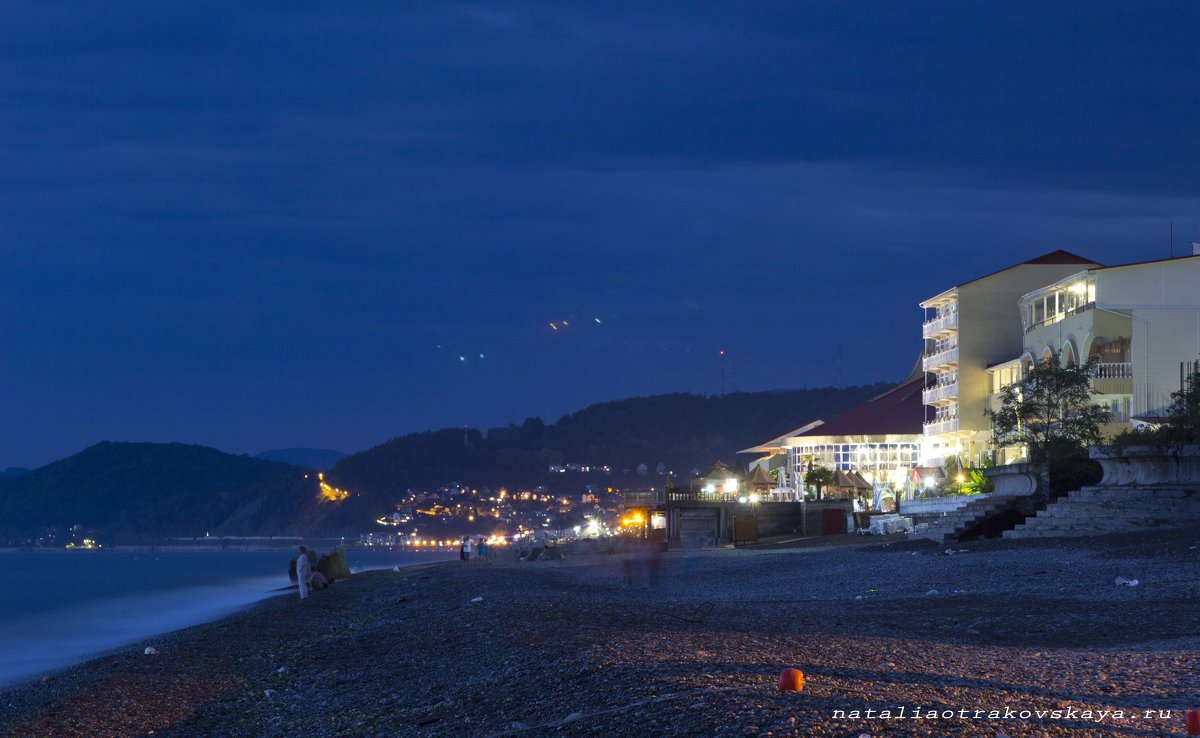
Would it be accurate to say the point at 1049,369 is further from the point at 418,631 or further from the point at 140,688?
the point at 140,688

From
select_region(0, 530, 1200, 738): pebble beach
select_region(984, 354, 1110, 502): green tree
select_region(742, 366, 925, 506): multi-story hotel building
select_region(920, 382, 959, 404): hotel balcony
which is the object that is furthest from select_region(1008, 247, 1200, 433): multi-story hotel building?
select_region(742, 366, 925, 506): multi-story hotel building

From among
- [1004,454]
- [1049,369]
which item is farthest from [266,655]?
[1004,454]

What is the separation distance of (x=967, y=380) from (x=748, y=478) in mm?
18821

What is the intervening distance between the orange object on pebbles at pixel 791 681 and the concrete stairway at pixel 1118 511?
19307 millimetres

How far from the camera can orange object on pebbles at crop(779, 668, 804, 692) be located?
9.38m

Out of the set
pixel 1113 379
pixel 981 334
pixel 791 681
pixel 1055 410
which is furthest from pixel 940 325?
pixel 791 681

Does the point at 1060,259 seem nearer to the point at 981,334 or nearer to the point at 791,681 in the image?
the point at 981,334

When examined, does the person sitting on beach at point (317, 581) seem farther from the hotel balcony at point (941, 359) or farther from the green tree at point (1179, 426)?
the hotel balcony at point (941, 359)

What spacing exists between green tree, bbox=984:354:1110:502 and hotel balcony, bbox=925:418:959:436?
52.9ft

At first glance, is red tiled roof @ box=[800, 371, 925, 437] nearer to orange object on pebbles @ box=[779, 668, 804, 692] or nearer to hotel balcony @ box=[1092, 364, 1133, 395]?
hotel balcony @ box=[1092, 364, 1133, 395]

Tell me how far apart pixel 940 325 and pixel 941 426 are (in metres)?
4.77

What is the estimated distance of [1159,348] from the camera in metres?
41.0

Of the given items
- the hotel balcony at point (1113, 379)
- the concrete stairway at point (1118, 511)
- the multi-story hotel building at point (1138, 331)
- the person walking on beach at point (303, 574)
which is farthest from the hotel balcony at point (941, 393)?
the person walking on beach at point (303, 574)

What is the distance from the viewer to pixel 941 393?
193ft
